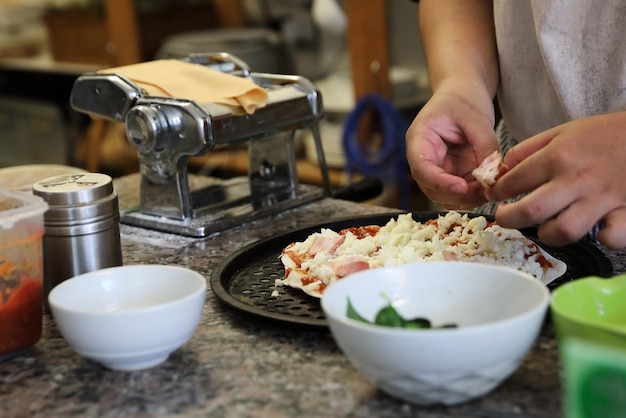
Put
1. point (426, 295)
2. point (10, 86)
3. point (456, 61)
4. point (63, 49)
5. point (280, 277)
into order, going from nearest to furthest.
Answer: point (426, 295), point (280, 277), point (456, 61), point (63, 49), point (10, 86)

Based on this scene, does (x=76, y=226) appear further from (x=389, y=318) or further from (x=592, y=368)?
(x=592, y=368)

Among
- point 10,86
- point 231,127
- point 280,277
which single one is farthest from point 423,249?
point 10,86

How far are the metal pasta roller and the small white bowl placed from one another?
474mm

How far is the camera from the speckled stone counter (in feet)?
2.86

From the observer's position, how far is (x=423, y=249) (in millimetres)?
1206

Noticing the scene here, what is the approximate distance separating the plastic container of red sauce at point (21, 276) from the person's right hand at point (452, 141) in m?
0.52

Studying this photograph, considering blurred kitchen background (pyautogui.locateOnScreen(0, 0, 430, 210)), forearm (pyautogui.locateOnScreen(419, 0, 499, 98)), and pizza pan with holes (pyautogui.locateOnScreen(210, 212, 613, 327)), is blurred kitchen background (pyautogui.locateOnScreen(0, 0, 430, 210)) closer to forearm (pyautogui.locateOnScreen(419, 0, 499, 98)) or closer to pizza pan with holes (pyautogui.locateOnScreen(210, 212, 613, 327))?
forearm (pyautogui.locateOnScreen(419, 0, 499, 98))

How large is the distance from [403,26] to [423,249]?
6.26ft

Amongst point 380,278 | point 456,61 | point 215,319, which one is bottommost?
point 215,319

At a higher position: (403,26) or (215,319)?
(403,26)

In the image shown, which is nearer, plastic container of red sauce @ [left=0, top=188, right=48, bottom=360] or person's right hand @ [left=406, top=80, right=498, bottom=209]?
plastic container of red sauce @ [left=0, top=188, right=48, bottom=360]

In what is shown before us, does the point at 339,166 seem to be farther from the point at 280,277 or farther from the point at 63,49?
the point at 280,277

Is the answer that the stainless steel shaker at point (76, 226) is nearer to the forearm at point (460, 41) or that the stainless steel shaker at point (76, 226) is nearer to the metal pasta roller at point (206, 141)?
the metal pasta roller at point (206, 141)

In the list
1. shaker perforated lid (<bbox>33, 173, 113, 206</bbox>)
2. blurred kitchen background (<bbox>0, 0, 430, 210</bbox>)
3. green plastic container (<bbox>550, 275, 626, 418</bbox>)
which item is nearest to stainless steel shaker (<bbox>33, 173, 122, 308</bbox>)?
shaker perforated lid (<bbox>33, 173, 113, 206</bbox>)
